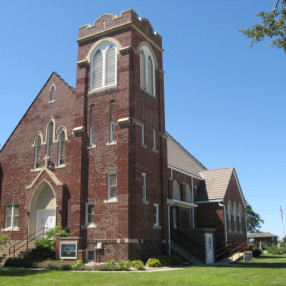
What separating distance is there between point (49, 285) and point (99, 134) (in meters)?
11.5

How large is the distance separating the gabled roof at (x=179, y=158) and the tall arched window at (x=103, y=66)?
8281 millimetres

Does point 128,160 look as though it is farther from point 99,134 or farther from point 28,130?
point 28,130

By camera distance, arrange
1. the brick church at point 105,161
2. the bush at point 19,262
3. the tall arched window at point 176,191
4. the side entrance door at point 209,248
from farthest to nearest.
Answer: the tall arched window at point 176,191 → the side entrance door at point 209,248 → the brick church at point 105,161 → the bush at point 19,262

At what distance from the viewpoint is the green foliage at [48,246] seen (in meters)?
21.7

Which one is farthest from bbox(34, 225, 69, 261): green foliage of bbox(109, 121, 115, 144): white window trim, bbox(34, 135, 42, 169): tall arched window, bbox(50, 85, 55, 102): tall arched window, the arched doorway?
bbox(50, 85, 55, 102): tall arched window

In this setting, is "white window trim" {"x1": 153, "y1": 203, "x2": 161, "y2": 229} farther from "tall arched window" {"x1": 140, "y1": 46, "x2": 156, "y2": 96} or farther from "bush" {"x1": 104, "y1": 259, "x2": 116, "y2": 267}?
"tall arched window" {"x1": 140, "y1": 46, "x2": 156, "y2": 96}

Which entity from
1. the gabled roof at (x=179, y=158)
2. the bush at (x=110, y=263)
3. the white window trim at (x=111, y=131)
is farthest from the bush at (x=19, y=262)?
the gabled roof at (x=179, y=158)

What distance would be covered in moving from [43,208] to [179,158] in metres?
13.3

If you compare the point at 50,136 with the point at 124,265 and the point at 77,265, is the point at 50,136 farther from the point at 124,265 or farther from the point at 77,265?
the point at 124,265

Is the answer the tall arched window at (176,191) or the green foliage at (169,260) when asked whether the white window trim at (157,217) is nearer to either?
the green foliage at (169,260)

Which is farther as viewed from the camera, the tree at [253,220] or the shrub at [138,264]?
the tree at [253,220]

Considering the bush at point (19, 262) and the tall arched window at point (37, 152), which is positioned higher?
the tall arched window at point (37, 152)

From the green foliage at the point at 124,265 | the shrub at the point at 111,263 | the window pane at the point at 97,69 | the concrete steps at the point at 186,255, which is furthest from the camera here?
A: the window pane at the point at 97,69

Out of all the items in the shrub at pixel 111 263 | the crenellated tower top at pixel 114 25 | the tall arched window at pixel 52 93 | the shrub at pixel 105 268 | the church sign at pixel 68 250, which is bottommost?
the shrub at pixel 105 268
